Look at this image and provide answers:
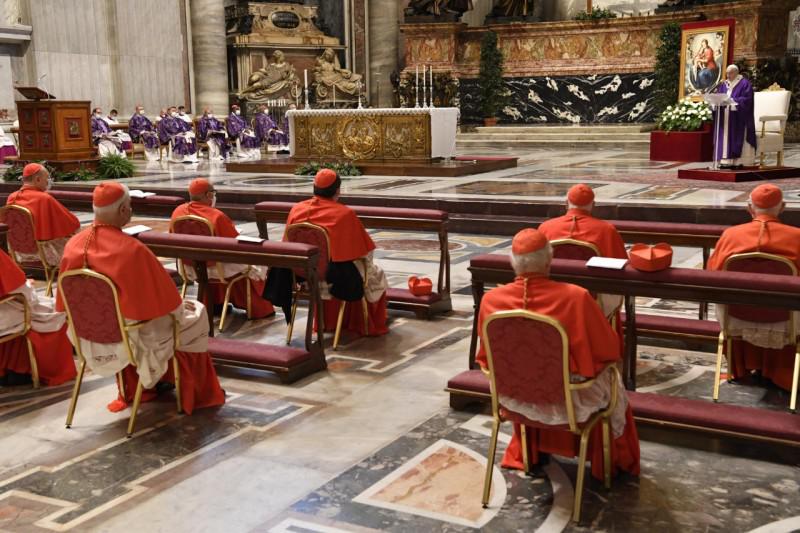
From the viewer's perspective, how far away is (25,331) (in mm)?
5184

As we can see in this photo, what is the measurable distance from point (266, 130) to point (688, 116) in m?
10.9

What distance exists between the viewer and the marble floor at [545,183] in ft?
37.3

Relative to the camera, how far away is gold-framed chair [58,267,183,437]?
4.30 meters

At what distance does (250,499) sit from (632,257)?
83.0 inches

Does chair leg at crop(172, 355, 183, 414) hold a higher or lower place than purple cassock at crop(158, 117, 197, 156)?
lower

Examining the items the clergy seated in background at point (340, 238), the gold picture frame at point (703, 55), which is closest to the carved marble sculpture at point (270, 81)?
the gold picture frame at point (703, 55)

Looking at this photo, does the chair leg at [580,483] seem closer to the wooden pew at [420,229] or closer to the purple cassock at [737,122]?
the wooden pew at [420,229]

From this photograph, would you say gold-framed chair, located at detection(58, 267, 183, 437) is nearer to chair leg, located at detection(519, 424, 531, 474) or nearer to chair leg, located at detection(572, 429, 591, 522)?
chair leg, located at detection(519, 424, 531, 474)

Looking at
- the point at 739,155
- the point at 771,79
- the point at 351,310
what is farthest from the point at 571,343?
the point at 771,79

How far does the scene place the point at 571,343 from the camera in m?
3.34

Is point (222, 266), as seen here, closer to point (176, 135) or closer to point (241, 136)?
point (176, 135)

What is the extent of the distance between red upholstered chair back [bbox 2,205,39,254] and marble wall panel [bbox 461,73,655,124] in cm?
1796

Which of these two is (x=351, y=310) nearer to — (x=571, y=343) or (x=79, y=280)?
(x=79, y=280)

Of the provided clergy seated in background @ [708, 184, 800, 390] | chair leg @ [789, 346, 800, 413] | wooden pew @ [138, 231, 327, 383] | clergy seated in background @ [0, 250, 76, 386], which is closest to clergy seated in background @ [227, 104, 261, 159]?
wooden pew @ [138, 231, 327, 383]
